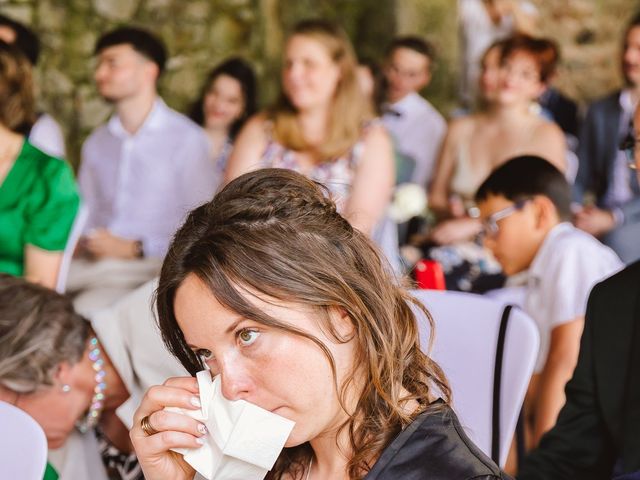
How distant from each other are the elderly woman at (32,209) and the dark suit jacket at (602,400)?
1.74m

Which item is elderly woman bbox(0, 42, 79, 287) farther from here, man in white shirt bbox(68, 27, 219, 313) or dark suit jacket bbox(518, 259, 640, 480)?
A: dark suit jacket bbox(518, 259, 640, 480)

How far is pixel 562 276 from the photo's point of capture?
300 centimetres

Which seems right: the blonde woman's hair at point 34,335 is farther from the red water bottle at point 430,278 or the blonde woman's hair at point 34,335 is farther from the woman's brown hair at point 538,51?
the woman's brown hair at point 538,51

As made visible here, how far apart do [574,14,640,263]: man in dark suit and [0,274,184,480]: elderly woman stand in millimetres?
2592

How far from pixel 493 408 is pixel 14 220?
1610 mm

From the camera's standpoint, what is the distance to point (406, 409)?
1.42 metres

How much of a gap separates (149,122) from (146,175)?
27 cm

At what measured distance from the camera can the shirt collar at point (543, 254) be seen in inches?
121

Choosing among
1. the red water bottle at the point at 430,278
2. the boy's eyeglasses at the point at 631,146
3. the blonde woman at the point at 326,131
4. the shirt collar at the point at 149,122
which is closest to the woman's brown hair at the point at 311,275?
the boy's eyeglasses at the point at 631,146

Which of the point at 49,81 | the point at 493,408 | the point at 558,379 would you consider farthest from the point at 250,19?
the point at 493,408

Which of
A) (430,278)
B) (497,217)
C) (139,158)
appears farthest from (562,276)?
(139,158)

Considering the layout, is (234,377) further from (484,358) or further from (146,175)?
(146,175)

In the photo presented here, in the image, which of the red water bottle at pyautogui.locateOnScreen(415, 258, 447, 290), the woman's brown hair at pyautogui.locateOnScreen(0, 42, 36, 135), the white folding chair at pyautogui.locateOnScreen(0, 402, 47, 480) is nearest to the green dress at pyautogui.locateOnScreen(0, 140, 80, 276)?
the woman's brown hair at pyautogui.locateOnScreen(0, 42, 36, 135)

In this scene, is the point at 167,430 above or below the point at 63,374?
above
